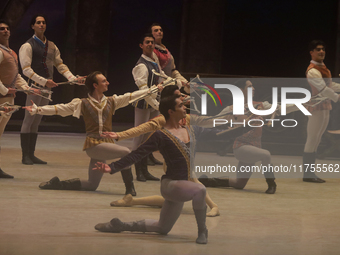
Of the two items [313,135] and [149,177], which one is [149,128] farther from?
[313,135]

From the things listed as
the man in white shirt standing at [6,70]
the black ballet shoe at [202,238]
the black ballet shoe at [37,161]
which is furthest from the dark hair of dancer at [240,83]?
the black ballet shoe at [202,238]

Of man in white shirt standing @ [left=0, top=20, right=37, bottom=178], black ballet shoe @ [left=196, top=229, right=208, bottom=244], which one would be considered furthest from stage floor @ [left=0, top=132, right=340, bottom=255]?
man in white shirt standing @ [left=0, top=20, right=37, bottom=178]

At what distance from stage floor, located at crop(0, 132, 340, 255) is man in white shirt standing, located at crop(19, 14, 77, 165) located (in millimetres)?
292

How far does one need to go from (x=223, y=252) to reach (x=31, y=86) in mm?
3855

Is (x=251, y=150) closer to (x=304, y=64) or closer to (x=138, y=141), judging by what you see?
(x=138, y=141)

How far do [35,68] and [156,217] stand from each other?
3.07 meters

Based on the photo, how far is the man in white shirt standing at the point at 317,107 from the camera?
6109 millimetres

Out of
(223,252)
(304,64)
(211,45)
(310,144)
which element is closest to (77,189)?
(223,252)

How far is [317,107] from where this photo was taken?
6.10m

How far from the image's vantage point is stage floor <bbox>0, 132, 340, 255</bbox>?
3414 millimetres

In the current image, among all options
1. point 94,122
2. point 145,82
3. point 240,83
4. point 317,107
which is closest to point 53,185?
point 94,122

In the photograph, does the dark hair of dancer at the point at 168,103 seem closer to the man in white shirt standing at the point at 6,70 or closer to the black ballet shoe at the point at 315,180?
the man in white shirt standing at the point at 6,70

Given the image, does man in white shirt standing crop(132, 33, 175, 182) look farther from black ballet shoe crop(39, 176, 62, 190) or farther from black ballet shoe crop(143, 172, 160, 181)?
black ballet shoe crop(39, 176, 62, 190)

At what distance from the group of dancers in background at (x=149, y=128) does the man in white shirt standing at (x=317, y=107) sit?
0.01m
